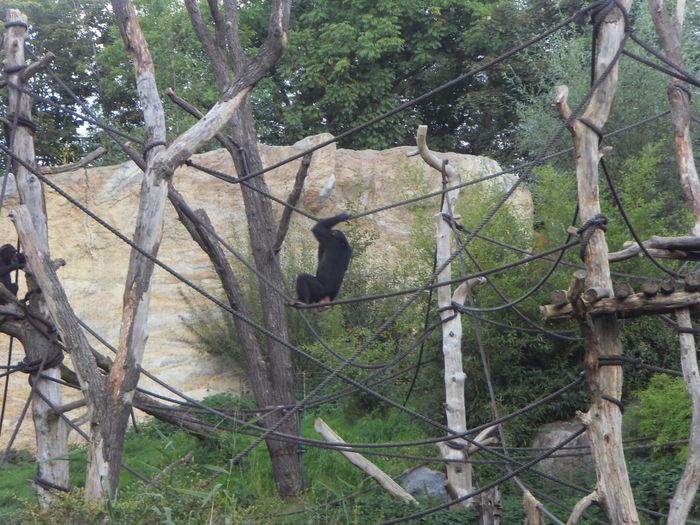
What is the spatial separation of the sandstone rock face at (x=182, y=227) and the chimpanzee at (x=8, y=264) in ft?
17.6

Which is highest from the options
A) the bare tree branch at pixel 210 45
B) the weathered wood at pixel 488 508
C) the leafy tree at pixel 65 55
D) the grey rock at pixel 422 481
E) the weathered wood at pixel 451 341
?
the leafy tree at pixel 65 55

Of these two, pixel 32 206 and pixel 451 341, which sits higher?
pixel 32 206

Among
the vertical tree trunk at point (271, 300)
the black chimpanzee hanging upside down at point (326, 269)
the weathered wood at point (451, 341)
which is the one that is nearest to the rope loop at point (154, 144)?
the weathered wood at point (451, 341)

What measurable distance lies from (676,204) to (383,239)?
169 inches

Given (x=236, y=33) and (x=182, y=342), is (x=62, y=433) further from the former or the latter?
(x=182, y=342)

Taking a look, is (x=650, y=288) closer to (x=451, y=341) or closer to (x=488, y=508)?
(x=488, y=508)

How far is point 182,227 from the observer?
13359 millimetres

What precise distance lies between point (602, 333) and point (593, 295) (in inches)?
9.7

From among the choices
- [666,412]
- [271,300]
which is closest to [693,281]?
[666,412]

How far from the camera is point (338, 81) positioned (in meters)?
15.9

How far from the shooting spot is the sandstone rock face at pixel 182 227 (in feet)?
40.8

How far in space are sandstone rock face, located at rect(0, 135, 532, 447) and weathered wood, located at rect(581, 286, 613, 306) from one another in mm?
7928

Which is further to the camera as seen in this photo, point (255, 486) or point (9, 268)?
point (255, 486)

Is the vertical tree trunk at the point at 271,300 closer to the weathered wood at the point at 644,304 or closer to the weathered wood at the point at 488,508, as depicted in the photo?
the weathered wood at the point at 488,508
